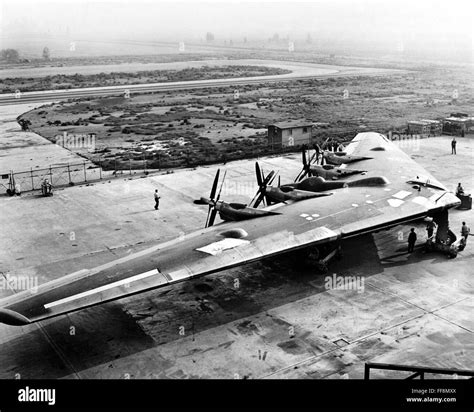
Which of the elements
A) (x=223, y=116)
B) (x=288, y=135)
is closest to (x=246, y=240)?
(x=288, y=135)

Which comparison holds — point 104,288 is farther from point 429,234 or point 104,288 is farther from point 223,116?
point 223,116

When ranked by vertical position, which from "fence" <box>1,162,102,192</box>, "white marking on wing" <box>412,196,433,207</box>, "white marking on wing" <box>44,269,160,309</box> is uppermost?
"white marking on wing" <box>412,196,433,207</box>

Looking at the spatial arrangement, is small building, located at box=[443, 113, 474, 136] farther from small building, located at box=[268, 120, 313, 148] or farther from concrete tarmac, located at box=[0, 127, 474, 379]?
concrete tarmac, located at box=[0, 127, 474, 379]

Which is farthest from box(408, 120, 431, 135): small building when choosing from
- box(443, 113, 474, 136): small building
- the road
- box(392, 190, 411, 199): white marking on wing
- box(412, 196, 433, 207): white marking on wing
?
the road

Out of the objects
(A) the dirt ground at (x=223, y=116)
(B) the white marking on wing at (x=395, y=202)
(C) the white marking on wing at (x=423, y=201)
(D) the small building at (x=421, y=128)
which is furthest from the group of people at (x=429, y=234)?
(D) the small building at (x=421, y=128)
